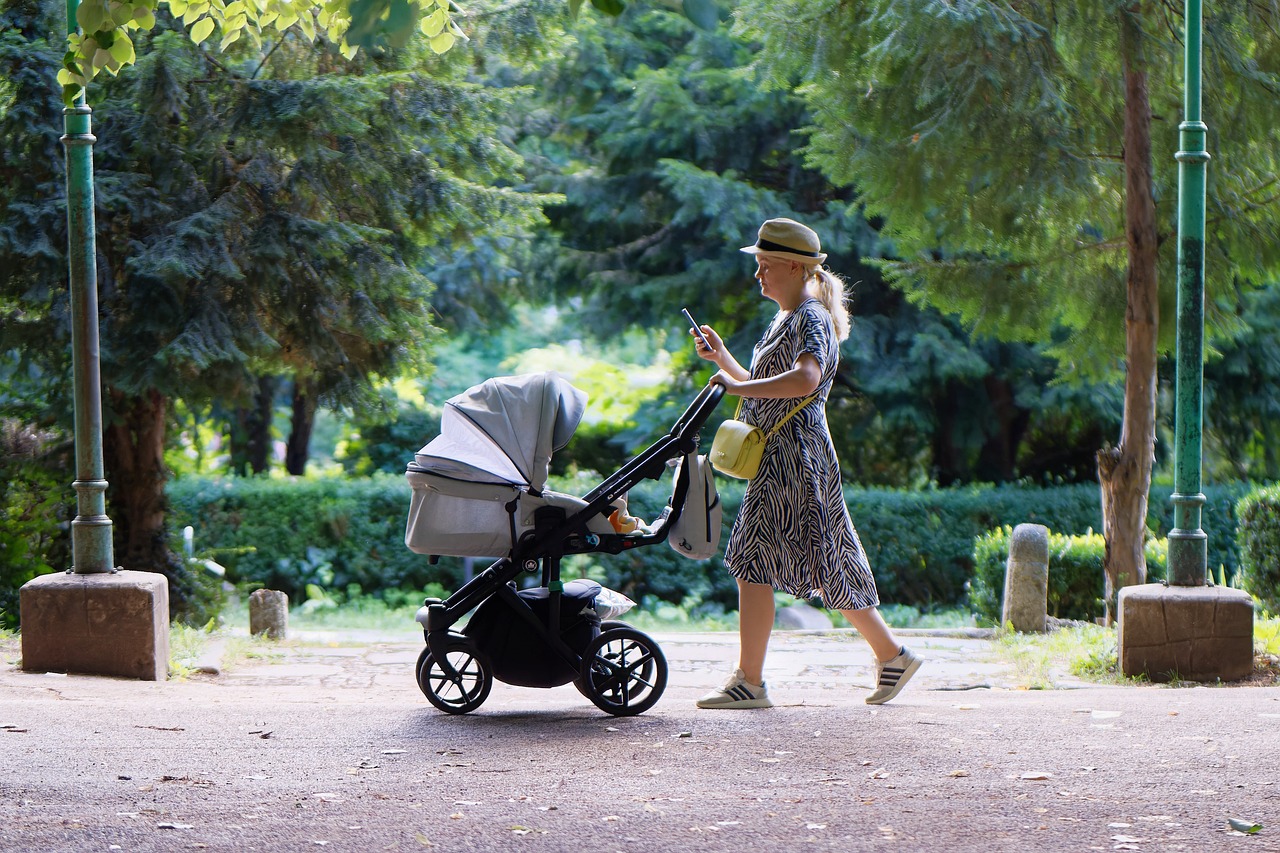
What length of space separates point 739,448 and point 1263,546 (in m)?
5.38

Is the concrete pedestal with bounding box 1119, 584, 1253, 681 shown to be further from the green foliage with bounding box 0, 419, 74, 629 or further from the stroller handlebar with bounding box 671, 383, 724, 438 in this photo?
the green foliage with bounding box 0, 419, 74, 629

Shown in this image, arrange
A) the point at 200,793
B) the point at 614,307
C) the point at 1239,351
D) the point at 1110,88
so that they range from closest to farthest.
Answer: the point at 200,793 → the point at 1110,88 → the point at 1239,351 → the point at 614,307

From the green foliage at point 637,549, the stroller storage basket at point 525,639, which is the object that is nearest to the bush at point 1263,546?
the green foliage at point 637,549

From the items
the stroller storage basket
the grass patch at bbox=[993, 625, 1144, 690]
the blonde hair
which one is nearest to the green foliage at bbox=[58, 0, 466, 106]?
the blonde hair

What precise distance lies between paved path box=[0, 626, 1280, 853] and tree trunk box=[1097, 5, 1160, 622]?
269cm

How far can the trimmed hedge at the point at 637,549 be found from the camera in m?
14.1

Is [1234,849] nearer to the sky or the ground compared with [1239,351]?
nearer to the ground

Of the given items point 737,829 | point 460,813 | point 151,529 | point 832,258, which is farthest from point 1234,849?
point 832,258

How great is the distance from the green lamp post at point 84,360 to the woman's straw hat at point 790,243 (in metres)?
3.46

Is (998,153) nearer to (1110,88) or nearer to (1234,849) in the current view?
(1110,88)

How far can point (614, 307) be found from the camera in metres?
15.9

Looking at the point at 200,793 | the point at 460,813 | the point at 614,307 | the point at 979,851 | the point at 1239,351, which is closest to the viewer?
the point at 979,851

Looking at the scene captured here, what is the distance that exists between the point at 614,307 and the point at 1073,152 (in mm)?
8480

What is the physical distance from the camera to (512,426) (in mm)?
4949
